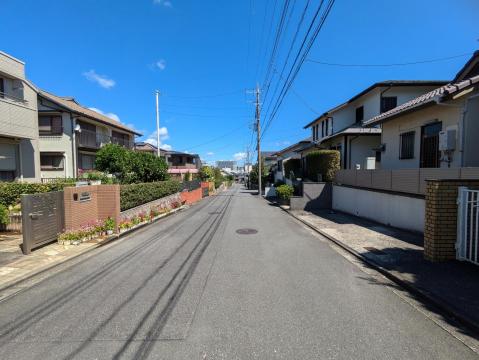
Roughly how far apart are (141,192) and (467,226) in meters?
12.5

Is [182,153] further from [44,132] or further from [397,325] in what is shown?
[397,325]

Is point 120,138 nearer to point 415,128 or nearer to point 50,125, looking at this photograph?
point 50,125

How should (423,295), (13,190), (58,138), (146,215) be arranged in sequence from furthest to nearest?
(58,138), (146,215), (13,190), (423,295)

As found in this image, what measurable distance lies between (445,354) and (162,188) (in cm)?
1619

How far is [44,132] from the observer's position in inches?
829

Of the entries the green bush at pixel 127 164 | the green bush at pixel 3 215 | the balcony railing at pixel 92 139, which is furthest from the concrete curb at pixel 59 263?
the balcony railing at pixel 92 139

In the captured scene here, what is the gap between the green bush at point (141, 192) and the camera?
11.6 m

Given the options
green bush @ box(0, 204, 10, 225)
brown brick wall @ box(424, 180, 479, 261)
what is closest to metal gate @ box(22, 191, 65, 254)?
green bush @ box(0, 204, 10, 225)

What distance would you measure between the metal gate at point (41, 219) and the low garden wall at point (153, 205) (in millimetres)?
2726

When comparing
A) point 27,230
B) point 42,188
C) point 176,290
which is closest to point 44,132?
point 42,188

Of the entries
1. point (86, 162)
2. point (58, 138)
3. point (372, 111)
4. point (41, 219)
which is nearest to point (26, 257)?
point (41, 219)

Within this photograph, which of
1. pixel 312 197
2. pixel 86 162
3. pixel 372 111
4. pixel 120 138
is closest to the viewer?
pixel 312 197

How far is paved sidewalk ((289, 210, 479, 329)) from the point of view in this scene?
3889mm

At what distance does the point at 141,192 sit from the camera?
1355 cm
